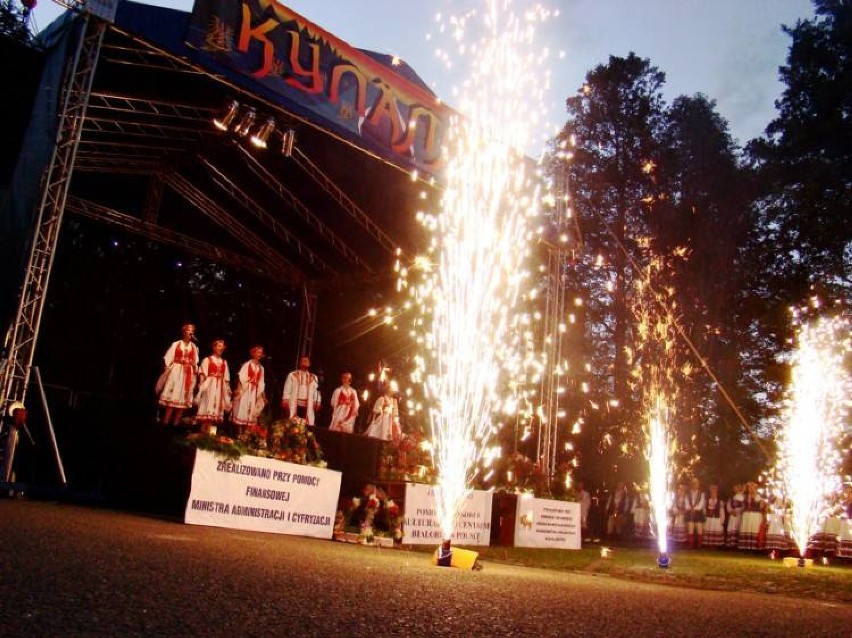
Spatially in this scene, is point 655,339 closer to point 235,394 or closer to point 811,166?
point 811,166

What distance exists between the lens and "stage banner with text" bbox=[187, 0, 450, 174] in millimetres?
11500

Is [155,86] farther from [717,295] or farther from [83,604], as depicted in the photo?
[717,295]

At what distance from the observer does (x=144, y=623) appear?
127 inches

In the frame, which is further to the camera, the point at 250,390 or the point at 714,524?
the point at 714,524

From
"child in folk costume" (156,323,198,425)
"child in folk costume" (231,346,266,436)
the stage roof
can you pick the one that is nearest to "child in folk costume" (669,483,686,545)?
the stage roof

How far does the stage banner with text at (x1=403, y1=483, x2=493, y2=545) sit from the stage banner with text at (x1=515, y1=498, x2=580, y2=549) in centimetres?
78

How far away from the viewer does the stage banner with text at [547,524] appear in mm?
13289

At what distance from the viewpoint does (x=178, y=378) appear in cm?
1420

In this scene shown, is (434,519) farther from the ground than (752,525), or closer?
closer

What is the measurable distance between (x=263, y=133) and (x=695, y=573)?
968cm

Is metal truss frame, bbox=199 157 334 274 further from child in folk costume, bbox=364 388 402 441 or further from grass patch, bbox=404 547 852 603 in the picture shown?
grass patch, bbox=404 547 852 603

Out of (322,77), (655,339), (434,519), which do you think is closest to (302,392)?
(434,519)

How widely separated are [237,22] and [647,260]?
21.6 metres

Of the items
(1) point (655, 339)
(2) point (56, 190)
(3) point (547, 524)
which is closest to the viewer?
(2) point (56, 190)
